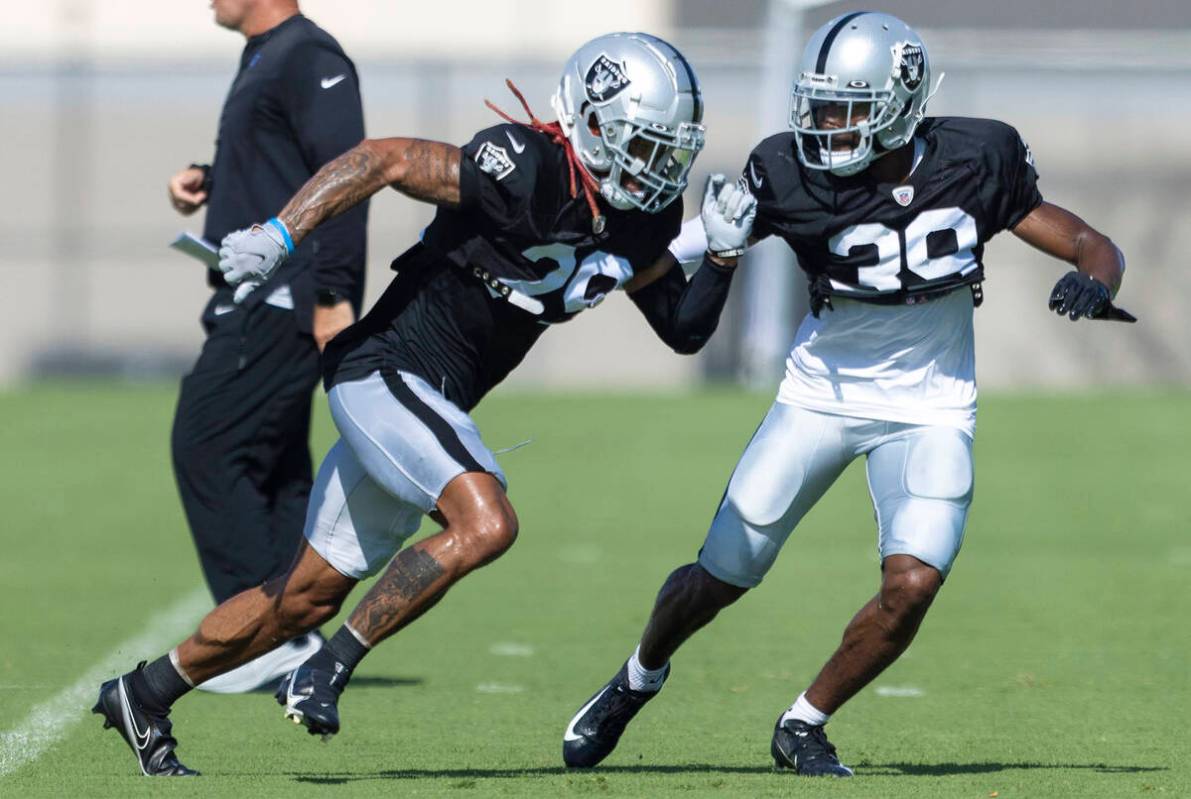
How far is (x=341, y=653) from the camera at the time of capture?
4.62 meters

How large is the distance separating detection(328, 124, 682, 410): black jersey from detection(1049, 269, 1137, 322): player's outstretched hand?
3.07 feet

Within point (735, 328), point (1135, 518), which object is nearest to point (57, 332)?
point (735, 328)

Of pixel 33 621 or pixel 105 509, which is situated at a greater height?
pixel 33 621

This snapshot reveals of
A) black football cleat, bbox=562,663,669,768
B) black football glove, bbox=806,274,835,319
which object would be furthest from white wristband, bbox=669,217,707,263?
black football cleat, bbox=562,663,669,768

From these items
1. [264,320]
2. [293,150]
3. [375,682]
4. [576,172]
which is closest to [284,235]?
[576,172]

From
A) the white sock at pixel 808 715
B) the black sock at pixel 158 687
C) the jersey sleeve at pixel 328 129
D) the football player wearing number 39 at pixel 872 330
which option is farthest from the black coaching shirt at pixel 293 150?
the white sock at pixel 808 715

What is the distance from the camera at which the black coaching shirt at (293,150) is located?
20.2 ft

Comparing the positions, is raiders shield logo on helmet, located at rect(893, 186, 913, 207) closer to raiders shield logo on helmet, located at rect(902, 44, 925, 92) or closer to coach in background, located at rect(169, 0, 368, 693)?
raiders shield logo on helmet, located at rect(902, 44, 925, 92)

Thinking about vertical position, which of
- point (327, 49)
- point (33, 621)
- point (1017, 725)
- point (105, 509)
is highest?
point (327, 49)

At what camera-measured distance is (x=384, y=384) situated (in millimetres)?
4898

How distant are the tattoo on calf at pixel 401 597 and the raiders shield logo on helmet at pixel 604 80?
1.13 meters

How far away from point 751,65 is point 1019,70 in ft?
7.43

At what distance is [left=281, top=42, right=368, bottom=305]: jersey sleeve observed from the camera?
6.12 m

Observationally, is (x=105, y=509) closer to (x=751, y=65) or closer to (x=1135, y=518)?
(x=1135, y=518)
